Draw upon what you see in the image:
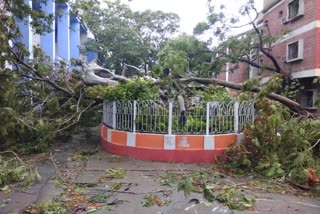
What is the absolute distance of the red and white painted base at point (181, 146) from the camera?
6734 mm

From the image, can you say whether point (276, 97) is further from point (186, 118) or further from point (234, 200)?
point (234, 200)

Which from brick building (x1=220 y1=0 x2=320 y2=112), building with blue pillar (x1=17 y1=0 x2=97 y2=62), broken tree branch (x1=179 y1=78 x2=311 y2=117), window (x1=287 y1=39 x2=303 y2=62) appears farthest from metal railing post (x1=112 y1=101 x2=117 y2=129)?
window (x1=287 y1=39 x2=303 y2=62)

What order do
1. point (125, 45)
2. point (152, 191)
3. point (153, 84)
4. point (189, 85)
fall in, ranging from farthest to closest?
A: point (125, 45) < point (189, 85) < point (153, 84) < point (152, 191)

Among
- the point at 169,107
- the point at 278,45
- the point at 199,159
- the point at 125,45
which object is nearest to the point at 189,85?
the point at 169,107

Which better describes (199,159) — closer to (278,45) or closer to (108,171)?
(108,171)

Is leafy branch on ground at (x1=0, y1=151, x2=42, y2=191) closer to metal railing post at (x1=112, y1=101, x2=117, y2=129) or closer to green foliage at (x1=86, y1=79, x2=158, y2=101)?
metal railing post at (x1=112, y1=101, x2=117, y2=129)

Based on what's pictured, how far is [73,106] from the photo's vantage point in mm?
8602

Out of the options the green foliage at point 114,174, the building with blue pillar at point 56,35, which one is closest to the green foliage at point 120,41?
the building with blue pillar at point 56,35

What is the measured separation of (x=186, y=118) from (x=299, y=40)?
433 inches

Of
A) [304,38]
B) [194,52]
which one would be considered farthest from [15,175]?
[304,38]

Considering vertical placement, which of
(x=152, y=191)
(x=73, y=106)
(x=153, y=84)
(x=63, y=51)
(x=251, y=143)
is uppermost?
(x=63, y=51)

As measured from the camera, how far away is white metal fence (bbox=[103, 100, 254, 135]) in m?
6.85

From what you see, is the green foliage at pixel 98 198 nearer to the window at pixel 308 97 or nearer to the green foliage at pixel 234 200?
the green foliage at pixel 234 200

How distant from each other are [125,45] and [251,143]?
19.6 metres
